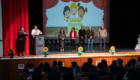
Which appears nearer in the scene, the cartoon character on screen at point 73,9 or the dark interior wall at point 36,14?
the dark interior wall at point 36,14

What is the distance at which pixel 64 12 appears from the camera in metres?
9.52

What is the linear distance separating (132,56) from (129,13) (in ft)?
16.5

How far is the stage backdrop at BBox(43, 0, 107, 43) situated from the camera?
9.47 meters

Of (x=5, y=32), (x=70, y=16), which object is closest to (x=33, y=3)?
(x=70, y=16)

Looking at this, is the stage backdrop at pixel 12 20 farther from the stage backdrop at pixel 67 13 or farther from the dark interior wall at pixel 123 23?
the dark interior wall at pixel 123 23

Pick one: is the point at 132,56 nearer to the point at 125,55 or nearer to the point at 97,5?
the point at 125,55

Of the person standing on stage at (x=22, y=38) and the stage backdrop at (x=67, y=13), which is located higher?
the stage backdrop at (x=67, y=13)

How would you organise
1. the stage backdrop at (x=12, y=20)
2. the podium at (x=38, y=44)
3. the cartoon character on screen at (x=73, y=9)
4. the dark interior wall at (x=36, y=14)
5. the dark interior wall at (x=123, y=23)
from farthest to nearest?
the dark interior wall at (x=123, y=23) < the cartoon character on screen at (x=73, y=9) < the dark interior wall at (x=36, y=14) < the stage backdrop at (x=12, y=20) < the podium at (x=38, y=44)

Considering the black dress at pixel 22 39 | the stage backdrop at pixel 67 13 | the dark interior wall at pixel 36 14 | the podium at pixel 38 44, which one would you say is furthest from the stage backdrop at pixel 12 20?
the stage backdrop at pixel 67 13

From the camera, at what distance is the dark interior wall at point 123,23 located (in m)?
9.89

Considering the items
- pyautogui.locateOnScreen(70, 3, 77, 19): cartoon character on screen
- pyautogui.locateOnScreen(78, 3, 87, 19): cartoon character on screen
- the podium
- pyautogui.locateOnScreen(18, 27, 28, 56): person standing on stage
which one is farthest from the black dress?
pyautogui.locateOnScreen(78, 3, 87, 19): cartoon character on screen

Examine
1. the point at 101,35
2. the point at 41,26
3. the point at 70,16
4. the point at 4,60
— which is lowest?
the point at 4,60

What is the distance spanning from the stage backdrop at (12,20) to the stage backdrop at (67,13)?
3.08 m

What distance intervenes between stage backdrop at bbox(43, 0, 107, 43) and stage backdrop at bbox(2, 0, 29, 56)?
308 cm
